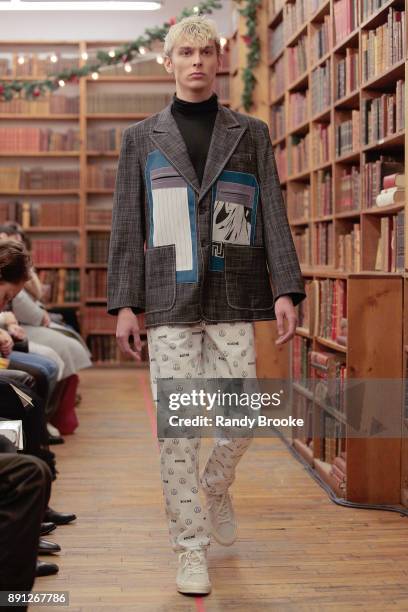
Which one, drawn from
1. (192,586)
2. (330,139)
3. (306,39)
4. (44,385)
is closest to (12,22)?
(306,39)

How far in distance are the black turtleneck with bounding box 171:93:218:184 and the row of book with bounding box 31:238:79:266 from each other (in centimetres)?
572

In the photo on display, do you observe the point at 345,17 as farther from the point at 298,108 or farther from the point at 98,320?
the point at 98,320

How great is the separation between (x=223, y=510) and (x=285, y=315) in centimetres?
64

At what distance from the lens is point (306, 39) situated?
5.00 metres

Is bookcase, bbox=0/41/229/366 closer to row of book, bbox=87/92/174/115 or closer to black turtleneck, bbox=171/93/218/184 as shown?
row of book, bbox=87/92/174/115

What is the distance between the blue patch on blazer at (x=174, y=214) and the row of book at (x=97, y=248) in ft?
18.7

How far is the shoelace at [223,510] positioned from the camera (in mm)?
2725

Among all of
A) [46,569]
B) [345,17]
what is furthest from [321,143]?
[46,569]

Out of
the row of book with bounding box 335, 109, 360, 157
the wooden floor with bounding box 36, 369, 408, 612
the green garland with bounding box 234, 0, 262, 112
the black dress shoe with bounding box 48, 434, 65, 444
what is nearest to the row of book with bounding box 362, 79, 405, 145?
the row of book with bounding box 335, 109, 360, 157

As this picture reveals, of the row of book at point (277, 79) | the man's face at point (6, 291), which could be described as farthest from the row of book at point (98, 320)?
the man's face at point (6, 291)

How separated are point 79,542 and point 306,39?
3195mm

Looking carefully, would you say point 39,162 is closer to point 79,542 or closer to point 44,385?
point 44,385

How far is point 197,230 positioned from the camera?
2514 mm

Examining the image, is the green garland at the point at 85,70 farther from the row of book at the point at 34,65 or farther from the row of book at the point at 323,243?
the row of book at the point at 323,243
